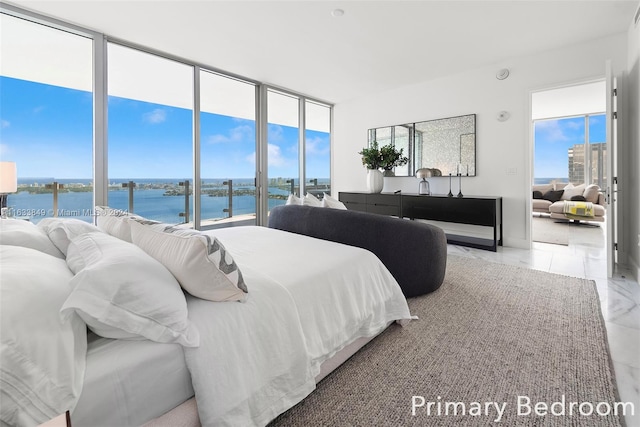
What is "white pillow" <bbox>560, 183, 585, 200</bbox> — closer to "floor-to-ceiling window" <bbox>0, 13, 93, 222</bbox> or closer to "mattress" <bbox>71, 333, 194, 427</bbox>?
"mattress" <bbox>71, 333, 194, 427</bbox>

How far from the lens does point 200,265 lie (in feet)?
3.86

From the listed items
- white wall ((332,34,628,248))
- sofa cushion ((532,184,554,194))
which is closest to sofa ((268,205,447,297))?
white wall ((332,34,628,248))

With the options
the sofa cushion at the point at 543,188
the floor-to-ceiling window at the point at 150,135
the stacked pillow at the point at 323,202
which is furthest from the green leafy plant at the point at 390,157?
the sofa cushion at the point at 543,188

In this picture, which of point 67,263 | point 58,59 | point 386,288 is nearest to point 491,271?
point 386,288

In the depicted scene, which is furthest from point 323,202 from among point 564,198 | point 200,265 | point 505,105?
point 564,198

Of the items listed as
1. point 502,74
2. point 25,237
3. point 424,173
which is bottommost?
point 25,237

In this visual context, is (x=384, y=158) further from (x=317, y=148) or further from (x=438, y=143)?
(x=317, y=148)

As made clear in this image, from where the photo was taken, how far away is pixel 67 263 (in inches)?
46.6

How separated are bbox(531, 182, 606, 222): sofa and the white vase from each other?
172 inches

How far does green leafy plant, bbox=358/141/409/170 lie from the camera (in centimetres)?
564

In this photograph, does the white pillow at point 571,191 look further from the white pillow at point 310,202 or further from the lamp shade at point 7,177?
the lamp shade at point 7,177

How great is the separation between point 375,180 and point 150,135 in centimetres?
366

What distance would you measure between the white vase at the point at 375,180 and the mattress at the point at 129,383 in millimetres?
4968

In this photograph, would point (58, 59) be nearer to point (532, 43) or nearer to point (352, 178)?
point (352, 178)
